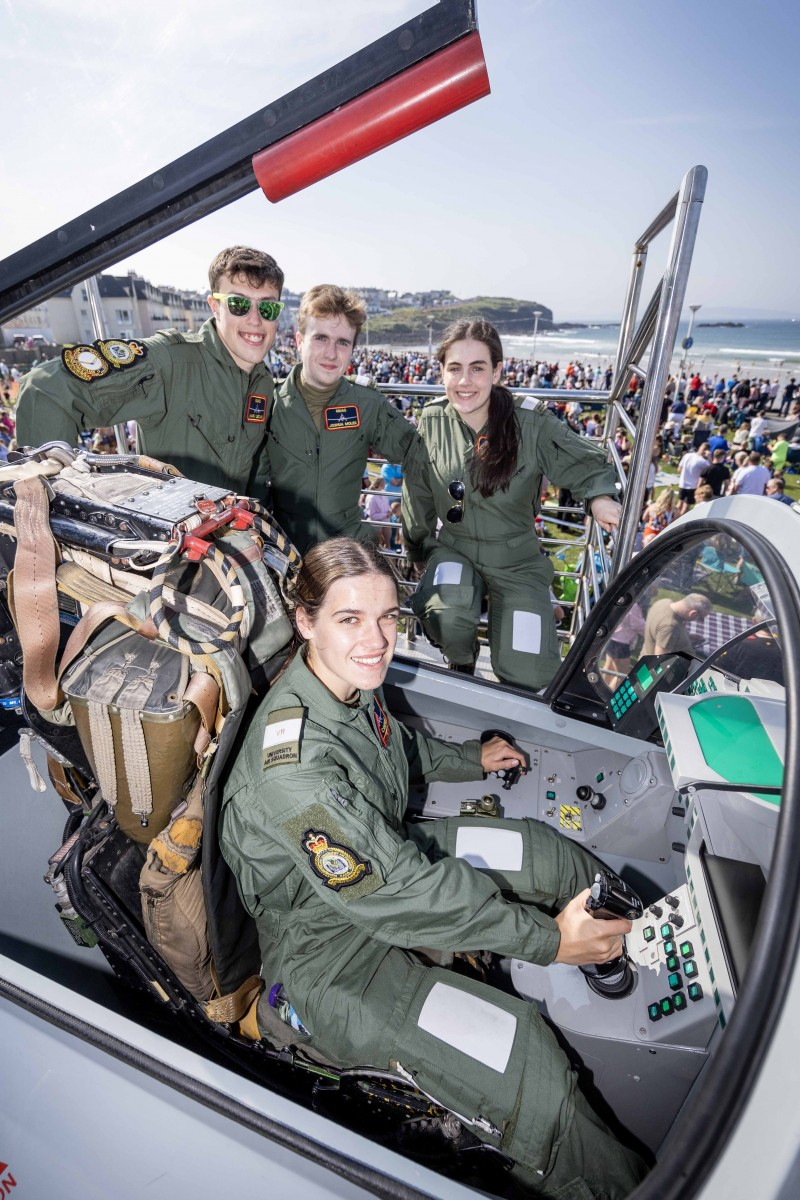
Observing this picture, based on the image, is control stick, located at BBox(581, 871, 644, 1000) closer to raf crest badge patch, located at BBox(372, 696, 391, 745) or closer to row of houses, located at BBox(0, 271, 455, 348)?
raf crest badge patch, located at BBox(372, 696, 391, 745)

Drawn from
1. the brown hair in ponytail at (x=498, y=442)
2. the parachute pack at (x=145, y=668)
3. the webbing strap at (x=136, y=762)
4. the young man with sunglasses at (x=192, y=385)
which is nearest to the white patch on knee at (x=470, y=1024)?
the parachute pack at (x=145, y=668)

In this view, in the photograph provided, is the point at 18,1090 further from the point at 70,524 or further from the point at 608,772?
the point at 608,772

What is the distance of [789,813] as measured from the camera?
795mm

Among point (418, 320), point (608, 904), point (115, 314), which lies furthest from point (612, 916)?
point (418, 320)

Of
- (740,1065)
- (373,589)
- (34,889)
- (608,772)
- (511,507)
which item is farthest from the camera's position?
(511,507)

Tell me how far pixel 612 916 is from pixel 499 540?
1732mm

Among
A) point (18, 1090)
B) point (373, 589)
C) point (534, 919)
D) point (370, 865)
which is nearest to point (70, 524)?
point (373, 589)

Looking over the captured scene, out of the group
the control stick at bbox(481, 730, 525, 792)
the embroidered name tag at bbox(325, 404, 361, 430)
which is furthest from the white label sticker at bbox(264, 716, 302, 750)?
the embroidered name tag at bbox(325, 404, 361, 430)

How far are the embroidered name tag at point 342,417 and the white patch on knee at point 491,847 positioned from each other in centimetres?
190

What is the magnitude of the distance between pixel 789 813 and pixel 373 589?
0.98 metres

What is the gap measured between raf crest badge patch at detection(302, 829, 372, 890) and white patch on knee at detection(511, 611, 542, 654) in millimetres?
1519

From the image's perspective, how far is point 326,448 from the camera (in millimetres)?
2801

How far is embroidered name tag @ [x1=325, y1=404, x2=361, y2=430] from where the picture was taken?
275 cm

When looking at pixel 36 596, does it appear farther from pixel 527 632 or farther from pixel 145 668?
pixel 527 632
